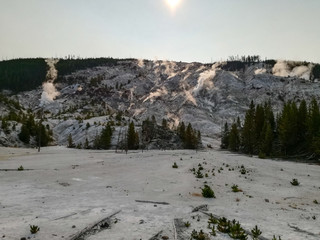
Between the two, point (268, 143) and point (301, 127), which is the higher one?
point (301, 127)

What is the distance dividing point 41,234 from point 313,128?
8714cm

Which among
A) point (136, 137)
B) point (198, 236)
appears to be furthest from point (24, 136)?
point (198, 236)

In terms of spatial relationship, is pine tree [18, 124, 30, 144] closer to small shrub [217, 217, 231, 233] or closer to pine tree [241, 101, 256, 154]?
pine tree [241, 101, 256, 154]

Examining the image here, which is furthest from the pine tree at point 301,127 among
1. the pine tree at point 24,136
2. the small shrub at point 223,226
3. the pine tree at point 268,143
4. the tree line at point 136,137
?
the pine tree at point 24,136

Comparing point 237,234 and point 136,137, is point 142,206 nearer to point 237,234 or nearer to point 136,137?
point 237,234

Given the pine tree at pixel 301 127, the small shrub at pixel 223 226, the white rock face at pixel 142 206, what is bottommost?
the white rock face at pixel 142 206

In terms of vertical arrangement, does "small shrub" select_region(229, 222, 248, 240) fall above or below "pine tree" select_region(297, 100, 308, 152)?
below

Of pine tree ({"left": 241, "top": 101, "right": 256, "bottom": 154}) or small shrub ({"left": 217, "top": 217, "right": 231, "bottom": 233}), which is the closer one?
small shrub ({"left": 217, "top": 217, "right": 231, "bottom": 233})

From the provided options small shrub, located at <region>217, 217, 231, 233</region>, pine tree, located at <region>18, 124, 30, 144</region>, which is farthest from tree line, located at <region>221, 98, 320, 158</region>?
pine tree, located at <region>18, 124, 30, 144</region>

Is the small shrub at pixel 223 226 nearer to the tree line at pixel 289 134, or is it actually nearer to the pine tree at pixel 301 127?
the tree line at pixel 289 134

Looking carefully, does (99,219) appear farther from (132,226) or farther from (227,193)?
(227,193)

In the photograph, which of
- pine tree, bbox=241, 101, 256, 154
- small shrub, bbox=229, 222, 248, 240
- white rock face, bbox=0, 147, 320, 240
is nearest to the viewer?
small shrub, bbox=229, 222, 248, 240

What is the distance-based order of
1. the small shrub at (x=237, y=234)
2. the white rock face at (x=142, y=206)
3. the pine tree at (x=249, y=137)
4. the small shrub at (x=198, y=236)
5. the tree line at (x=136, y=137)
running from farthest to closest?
1. the tree line at (x=136, y=137)
2. the pine tree at (x=249, y=137)
3. the white rock face at (x=142, y=206)
4. the small shrub at (x=237, y=234)
5. the small shrub at (x=198, y=236)

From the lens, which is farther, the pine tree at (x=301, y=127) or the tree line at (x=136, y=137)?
the tree line at (x=136, y=137)
